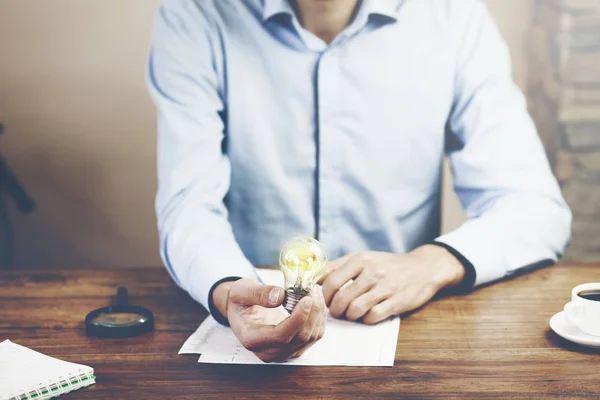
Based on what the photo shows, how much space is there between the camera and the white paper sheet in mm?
999

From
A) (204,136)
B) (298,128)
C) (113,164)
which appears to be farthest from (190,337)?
(113,164)

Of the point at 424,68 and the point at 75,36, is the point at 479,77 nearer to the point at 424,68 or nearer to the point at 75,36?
the point at 424,68

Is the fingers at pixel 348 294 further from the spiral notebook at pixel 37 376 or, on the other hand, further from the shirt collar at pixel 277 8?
the shirt collar at pixel 277 8

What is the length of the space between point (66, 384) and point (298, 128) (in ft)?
2.95

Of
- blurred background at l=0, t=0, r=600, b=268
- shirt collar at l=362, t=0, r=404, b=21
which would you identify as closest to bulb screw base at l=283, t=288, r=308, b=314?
shirt collar at l=362, t=0, r=404, b=21

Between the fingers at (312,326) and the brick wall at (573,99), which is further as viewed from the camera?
the brick wall at (573,99)

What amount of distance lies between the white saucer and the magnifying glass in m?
0.60

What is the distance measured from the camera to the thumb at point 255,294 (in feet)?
3.22

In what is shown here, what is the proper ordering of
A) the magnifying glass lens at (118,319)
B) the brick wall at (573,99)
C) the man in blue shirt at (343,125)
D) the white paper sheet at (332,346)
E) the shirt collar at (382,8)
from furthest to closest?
the brick wall at (573,99) → the shirt collar at (382,8) → the man in blue shirt at (343,125) → the magnifying glass lens at (118,319) → the white paper sheet at (332,346)

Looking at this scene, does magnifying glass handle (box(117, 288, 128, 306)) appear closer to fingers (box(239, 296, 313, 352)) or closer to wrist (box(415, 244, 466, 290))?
fingers (box(239, 296, 313, 352))

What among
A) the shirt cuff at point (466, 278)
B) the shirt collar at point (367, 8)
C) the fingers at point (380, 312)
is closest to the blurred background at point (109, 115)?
the shirt collar at point (367, 8)

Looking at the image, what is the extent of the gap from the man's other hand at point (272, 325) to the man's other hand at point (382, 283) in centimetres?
12

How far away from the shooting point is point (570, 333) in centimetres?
106

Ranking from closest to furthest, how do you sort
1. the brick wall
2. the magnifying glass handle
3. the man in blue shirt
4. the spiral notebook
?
the spiral notebook
the magnifying glass handle
the man in blue shirt
the brick wall
